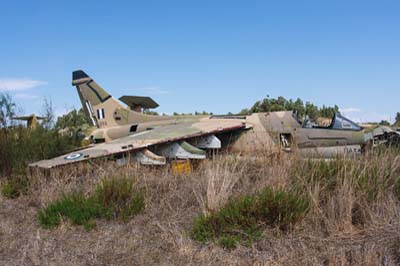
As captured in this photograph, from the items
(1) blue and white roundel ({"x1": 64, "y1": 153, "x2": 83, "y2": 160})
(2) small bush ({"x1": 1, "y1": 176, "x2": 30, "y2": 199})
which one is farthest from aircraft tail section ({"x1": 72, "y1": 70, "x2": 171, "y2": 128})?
(2) small bush ({"x1": 1, "y1": 176, "x2": 30, "y2": 199})

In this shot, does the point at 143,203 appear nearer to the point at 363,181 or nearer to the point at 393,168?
the point at 363,181

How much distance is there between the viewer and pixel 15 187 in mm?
7887

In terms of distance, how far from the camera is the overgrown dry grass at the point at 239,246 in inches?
161

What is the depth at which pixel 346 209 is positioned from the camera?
4754mm

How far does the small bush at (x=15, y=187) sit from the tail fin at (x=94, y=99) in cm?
789

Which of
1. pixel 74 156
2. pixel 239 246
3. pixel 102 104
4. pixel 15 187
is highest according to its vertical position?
pixel 102 104

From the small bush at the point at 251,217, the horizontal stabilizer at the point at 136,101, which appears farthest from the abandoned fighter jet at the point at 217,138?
the small bush at the point at 251,217

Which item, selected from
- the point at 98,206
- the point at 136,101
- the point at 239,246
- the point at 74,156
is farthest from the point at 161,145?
the point at 239,246

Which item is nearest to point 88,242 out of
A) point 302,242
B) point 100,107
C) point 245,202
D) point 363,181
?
point 245,202

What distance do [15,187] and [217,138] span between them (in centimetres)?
613

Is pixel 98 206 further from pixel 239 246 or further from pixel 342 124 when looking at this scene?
pixel 342 124

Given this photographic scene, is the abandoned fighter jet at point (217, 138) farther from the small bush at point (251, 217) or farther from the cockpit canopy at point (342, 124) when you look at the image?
the small bush at point (251, 217)

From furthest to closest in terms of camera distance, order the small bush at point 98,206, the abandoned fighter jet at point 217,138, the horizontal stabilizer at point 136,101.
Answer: the horizontal stabilizer at point 136,101
the abandoned fighter jet at point 217,138
the small bush at point 98,206

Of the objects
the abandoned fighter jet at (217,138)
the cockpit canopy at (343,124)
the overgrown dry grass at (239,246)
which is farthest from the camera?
the cockpit canopy at (343,124)
